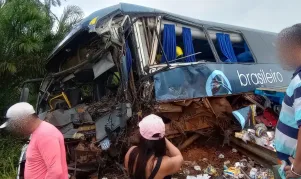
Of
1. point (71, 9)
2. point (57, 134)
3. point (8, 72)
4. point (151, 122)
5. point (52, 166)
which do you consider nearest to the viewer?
point (151, 122)

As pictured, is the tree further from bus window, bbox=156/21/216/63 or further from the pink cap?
the pink cap

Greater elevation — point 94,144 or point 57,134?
point 57,134

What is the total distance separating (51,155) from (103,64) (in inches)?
117

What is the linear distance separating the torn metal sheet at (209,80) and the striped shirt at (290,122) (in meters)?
3.15

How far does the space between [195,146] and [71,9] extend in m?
6.31

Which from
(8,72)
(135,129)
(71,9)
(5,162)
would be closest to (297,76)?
(135,129)

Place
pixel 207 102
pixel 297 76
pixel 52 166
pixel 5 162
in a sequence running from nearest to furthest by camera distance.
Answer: pixel 297 76, pixel 52 166, pixel 207 102, pixel 5 162

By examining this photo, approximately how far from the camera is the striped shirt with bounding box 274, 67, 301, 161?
5.75 feet

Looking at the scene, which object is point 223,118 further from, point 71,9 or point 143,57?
point 71,9

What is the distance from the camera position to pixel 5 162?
266 inches

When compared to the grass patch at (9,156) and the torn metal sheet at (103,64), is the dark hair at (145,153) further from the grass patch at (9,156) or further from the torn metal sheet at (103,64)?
the grass patch at (9,156)

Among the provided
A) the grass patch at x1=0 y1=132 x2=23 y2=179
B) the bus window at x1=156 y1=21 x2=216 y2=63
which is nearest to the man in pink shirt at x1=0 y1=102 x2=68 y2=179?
the bus window at x1=156 y1=21 x2=216 y2=63

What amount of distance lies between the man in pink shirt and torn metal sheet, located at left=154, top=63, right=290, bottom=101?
2.73 metres

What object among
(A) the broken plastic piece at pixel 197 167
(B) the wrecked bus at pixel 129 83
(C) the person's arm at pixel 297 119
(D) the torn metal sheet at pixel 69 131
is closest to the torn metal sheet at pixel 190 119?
(B) the wrecked bus at pixel 129 83
